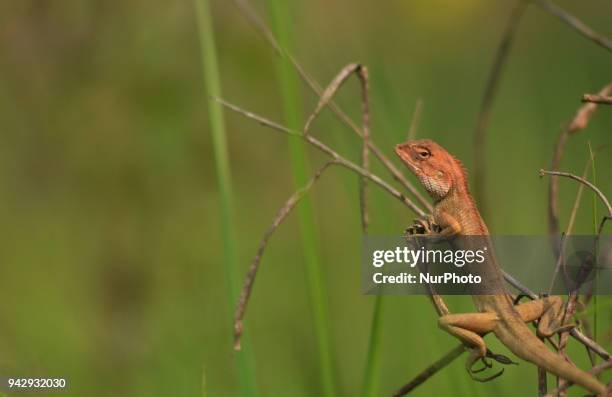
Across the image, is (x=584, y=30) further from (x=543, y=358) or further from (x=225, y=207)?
(x=225, y=207)

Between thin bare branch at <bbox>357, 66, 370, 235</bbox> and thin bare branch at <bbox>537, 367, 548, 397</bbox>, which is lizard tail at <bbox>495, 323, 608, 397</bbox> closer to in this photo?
thin bare branch at <bbox>537, 367, 548, 397</bbox>

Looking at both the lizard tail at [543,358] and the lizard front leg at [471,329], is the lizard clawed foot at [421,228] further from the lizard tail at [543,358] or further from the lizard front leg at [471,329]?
the lizard tail at [543,358]

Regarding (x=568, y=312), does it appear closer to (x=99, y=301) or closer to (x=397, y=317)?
(x=397, y=317)

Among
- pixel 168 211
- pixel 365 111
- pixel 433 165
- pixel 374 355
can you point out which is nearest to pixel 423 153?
pixel 433 165

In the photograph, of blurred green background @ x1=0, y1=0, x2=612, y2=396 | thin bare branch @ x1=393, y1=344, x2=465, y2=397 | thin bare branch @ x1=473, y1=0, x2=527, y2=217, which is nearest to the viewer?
thin bare branch @ x1=393, y1=344, x2=465, y2=397

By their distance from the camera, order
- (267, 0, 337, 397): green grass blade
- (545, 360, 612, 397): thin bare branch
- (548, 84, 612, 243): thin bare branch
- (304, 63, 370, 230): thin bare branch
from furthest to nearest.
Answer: (548, 84, 612, 243): thin bare branch, (304, 63, 370, 230): thin bare branch, (267, 0, 337, 397): green grass blade, (545, 360, 612, 397): thin bare branch

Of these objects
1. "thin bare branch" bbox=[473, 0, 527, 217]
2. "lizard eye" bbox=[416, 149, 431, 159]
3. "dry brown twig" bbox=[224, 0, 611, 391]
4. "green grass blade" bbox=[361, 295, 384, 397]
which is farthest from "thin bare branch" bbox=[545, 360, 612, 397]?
"thin bare branch" bbox=[473, 0, 527, 217]

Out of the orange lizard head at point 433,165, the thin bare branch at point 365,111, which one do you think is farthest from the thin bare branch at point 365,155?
the orange lizard head at point 433,165
